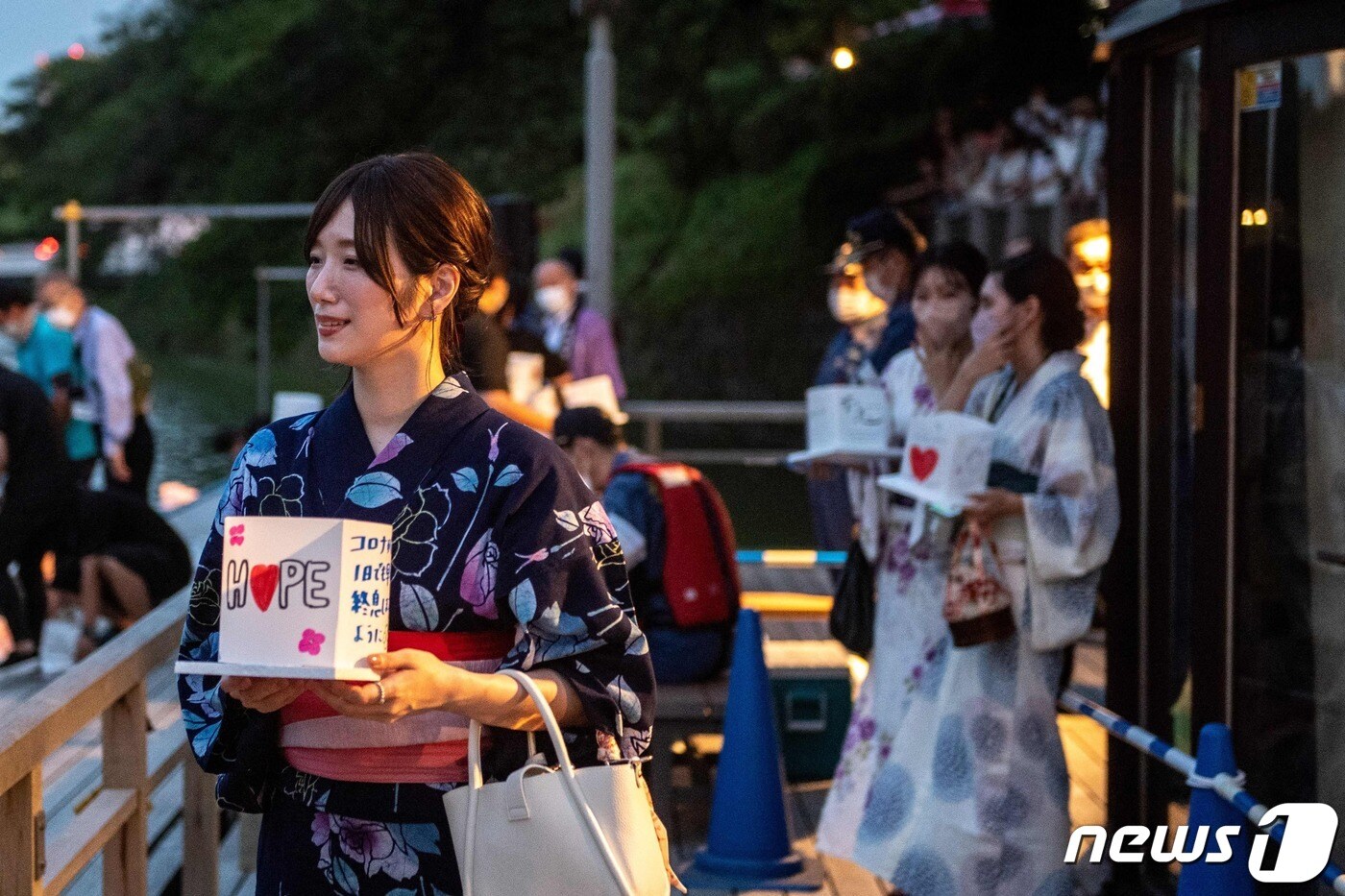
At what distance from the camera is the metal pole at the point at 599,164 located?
33.4 feet

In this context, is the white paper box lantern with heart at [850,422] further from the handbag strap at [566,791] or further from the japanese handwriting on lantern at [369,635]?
the japanese handwriting on lantern at [369,635]

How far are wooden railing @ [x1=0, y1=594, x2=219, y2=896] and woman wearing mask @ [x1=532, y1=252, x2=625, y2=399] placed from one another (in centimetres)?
406

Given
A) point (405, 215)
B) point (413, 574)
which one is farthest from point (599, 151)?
point (413, 574)

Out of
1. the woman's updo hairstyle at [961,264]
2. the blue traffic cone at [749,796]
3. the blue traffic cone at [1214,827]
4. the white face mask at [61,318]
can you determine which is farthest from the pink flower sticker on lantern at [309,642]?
the white face mask at [61,318]

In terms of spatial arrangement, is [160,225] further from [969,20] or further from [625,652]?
[625,652]

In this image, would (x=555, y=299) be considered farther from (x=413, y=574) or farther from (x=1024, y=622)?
(x=413, y=574)

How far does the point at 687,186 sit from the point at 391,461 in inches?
803

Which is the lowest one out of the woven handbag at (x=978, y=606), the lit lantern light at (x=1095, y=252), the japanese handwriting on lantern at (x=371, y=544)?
the woven handbag at (x=978, y=606)

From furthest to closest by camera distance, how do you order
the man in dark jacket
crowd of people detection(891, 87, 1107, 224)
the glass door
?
crowd of people detection(891, 87, 1107, 224) → the man in dark jacket → the glass door

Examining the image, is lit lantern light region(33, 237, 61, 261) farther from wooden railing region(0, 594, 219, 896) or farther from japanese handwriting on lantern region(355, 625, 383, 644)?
japanese handwriting on lantern region(355, 625, 383, 644)

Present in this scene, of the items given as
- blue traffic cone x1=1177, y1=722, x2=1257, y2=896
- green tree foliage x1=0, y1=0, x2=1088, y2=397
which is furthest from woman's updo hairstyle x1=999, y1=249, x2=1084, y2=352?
green tree foliage x1=0, y1=0, x2=1088, y2=397

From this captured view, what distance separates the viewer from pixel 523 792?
2.01 metres

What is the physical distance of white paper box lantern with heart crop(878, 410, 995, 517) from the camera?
4.05 metres

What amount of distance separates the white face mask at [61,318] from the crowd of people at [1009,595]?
19.8 feet
